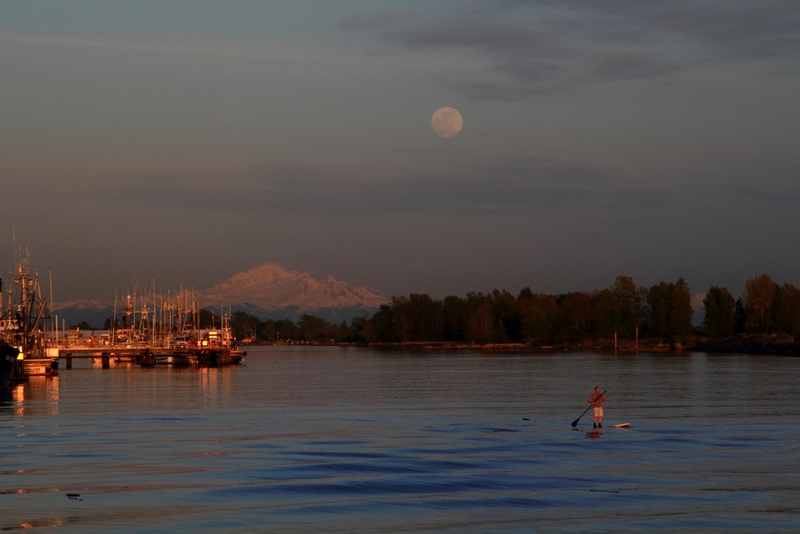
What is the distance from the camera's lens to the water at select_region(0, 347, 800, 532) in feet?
83.5

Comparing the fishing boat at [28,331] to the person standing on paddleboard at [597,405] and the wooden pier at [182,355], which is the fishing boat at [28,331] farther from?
the person standing on paddleboard at [597,405]

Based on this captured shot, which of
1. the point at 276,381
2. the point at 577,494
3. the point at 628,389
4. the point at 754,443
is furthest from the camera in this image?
the point at 276,381

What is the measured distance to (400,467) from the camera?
34188 mm

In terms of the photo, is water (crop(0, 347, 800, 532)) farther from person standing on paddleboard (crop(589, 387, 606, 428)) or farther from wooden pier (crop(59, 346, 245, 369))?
wooden pier (crop(59, 346, 245, 369))

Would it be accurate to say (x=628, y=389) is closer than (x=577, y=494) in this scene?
No

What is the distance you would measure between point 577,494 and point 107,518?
13.6 m

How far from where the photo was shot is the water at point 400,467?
25.4m

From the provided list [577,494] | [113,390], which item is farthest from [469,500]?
[113,390]

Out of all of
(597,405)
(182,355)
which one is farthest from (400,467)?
(182,355)

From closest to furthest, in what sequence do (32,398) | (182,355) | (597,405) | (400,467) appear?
(400,467) < (597,405) < (32,398) < (182,355)

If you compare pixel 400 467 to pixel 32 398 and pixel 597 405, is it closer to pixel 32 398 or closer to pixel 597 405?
pixel 597 405

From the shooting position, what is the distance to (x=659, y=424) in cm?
5066

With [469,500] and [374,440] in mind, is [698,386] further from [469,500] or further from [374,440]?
[469,500]

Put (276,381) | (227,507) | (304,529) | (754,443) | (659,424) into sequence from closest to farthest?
(304,529)
(227,507)
(754,443)
(659,424)
(276,381)
